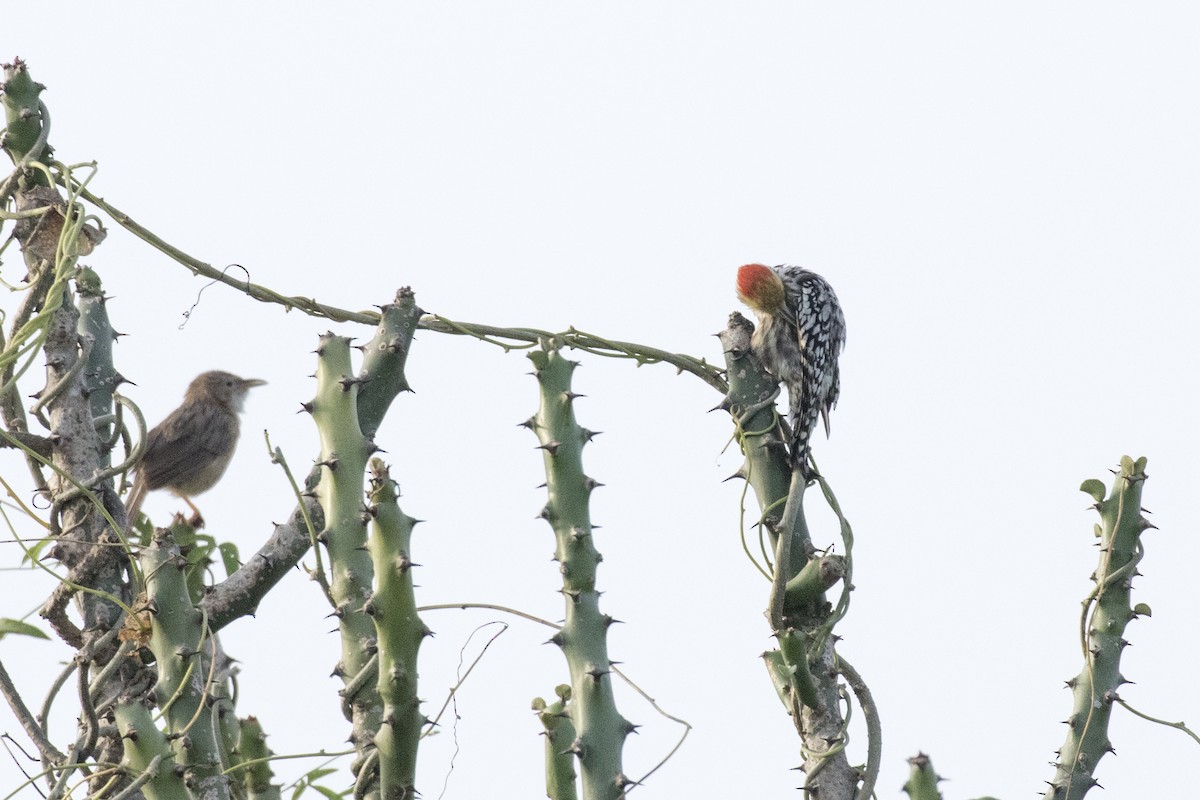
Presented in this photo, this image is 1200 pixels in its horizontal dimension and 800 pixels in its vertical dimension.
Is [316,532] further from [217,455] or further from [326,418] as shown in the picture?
[217,455]

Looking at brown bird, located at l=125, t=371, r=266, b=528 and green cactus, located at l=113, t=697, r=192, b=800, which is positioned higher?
brown bird, located at l=125, t=371, r=266, b=528

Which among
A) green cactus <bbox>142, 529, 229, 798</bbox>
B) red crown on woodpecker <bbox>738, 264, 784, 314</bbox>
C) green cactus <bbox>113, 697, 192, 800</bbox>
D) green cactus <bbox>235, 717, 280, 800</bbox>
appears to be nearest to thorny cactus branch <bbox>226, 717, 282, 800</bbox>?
green cactus <bbox>235, 717, 280, 800</bbox>

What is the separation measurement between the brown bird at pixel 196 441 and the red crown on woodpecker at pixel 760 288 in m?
→ 2.21

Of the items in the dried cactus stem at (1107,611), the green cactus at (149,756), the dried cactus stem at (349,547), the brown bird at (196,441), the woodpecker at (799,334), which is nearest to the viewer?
the green cactus at (149,756)

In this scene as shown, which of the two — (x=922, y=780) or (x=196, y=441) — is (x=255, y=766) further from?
(x=196, y=441)

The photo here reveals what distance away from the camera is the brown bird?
5586 millimetres

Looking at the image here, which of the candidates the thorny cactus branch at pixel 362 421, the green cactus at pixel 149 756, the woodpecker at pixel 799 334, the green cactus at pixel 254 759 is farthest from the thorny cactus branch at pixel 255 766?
the woodpecker at pixel 799 334

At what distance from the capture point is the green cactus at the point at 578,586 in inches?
116

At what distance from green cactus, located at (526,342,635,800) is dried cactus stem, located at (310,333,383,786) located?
42cm

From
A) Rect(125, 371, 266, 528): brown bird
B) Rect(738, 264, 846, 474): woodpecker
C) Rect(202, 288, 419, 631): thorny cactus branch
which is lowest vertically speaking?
Rect(202, 288, 419, 631): thorny cactus branch

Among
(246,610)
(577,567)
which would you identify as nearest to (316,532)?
(246,610)

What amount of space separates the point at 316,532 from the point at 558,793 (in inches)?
34.3

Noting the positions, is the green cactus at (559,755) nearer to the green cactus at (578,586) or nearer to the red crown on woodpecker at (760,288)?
the green cactus at (578,586)

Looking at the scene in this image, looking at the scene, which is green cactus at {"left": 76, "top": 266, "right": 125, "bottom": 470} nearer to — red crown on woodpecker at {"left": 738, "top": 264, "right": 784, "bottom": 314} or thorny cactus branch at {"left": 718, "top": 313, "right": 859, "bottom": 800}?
thorny cactus branch at {"left": 718, "top": 313, "right": 859, "bottom": 800}
